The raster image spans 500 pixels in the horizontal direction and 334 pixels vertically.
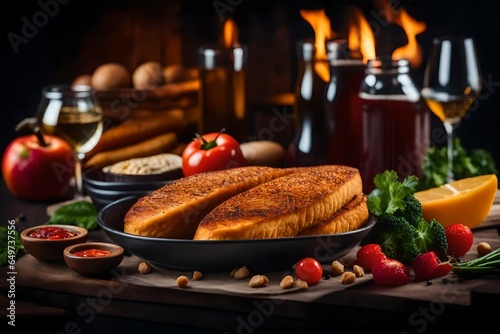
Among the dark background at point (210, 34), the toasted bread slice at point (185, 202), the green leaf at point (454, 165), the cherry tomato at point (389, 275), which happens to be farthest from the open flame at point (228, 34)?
the cherry tomato at point (389, 275)

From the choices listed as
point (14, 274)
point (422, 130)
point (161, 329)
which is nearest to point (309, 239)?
point (161, 329)

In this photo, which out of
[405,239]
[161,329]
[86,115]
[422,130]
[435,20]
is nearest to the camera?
[161,329]

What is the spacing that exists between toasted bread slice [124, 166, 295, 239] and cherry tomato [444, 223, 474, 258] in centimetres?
53

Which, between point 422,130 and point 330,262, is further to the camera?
point 422,130

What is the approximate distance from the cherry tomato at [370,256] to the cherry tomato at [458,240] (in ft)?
0.79

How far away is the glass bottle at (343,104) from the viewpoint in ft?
10.4

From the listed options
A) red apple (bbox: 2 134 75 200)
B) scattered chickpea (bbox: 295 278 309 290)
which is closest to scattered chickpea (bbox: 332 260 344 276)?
scattered chickpea (bbox: 295 278 309 290)

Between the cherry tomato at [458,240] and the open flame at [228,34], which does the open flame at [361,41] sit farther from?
the cherry tomato at [458,240]

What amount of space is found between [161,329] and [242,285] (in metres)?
0.23

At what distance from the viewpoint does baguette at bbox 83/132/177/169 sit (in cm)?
347

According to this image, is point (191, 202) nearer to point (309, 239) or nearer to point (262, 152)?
point (309, 239)

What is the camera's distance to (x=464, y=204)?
2.60 meters

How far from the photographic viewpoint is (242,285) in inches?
85.7

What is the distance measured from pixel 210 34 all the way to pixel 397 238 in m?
2.08
